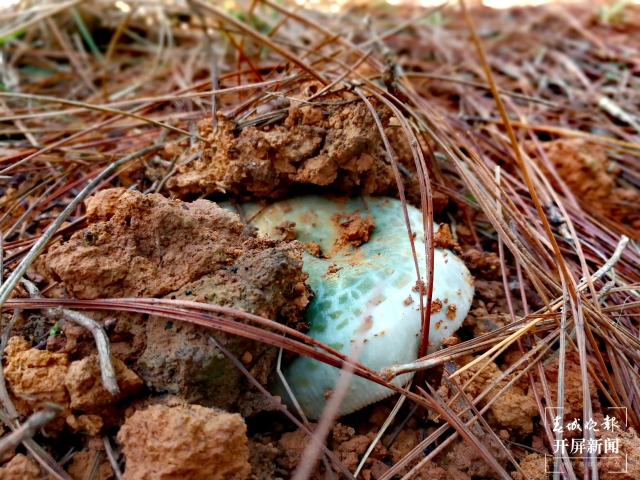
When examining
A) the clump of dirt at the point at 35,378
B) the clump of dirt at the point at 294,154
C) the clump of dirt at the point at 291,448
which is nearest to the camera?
the clump of dirt at the point at 35,378

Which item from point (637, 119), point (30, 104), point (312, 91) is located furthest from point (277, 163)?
point (637, 119)

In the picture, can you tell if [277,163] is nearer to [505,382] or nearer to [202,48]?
[505,382]

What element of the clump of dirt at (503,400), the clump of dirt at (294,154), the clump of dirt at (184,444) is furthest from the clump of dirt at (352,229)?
the clump of dirt at (184,444)

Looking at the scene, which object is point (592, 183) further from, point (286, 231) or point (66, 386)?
point (66, 386)

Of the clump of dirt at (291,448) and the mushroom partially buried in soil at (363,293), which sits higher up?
the mushroom partially buried in soil at (363,293)

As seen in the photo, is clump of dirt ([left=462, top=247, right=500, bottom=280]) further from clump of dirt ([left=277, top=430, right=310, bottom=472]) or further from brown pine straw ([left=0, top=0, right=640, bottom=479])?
clump of dirt ([left=277, top=430, right=310, bottom=472])

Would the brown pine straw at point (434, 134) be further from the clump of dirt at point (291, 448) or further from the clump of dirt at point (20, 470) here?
the clump of dirt at point (291, 448)

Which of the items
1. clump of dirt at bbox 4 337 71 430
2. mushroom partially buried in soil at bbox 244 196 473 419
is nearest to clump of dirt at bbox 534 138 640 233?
mushroom partially buried in soil at bbox 244 196 473 419

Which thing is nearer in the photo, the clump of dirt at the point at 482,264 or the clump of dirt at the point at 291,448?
the clump of dirt at the point at 291,448

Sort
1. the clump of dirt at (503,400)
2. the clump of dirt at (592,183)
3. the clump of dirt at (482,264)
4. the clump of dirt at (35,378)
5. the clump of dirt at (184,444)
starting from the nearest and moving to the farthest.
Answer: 1. the clump of dirt at (184,444)
2. the clump of dirt at (35,378)
3. the clump of dirt at (503,400)
4. the clump of dirt at (482,264)
5. the clump of dirt at (592,183)
